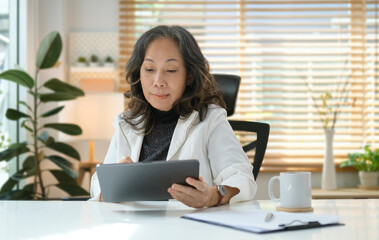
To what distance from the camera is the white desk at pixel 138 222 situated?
96 cm

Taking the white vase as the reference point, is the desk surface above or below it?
below

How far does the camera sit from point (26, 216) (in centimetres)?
122

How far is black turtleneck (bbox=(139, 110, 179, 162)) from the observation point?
181 centimetres

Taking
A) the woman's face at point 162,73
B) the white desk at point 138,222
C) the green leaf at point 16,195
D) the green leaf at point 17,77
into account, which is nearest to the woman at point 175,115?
the woman's face at point 162,73

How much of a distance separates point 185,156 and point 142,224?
2.17 feet

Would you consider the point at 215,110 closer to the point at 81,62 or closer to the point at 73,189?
the point at 73,189

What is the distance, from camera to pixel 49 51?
357cm

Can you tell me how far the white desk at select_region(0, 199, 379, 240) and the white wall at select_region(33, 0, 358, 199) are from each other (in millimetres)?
2790

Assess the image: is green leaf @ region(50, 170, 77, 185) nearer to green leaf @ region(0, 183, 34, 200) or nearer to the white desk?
green leaf @ region(0, 183, 34, 200)

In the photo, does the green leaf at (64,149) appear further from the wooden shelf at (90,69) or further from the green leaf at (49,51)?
the wooden shelf at (90,69)

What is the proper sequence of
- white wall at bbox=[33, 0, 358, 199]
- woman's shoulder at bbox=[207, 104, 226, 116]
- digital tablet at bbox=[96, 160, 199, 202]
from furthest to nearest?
white wall at bbox=[33, 0, 358, 199], woman's shoulder at bbox=[207, 104, 226, 116], digital tablet at bbox=[96, 160, 199, 202]

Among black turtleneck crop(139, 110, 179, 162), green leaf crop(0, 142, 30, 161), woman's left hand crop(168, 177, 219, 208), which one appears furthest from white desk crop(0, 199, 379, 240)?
green leaf crop(0, 142, 30, 161)

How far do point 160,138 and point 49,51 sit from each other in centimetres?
198

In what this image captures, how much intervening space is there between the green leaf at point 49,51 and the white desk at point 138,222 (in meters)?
2.24
